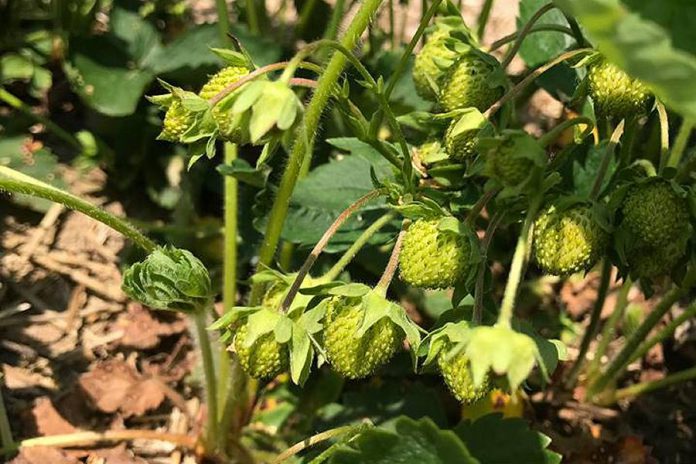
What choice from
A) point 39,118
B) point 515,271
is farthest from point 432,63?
point 39,118

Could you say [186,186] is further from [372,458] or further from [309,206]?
[372,458]

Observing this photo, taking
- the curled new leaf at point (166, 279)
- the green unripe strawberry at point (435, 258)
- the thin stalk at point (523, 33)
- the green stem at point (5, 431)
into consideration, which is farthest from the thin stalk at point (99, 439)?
the thin stalk at point (523, 33)

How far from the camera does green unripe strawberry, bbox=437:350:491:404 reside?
1336mm

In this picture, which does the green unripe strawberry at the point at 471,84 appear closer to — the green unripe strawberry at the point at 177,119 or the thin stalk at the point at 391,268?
the thin stalk at the point at 391,268

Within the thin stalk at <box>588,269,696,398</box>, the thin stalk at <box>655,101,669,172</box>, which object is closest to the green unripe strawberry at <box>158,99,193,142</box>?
the thin stalk at <box>655,101,669,172</box>

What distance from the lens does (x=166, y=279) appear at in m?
1.51

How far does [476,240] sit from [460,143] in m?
0.17

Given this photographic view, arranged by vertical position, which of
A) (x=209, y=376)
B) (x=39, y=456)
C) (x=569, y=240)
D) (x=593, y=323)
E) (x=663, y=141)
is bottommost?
(x=39, y=456)

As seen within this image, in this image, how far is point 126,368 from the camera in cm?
209

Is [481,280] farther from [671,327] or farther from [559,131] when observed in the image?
[671,327]

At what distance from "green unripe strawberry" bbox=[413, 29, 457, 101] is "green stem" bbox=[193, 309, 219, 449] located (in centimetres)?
56

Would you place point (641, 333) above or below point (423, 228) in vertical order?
below

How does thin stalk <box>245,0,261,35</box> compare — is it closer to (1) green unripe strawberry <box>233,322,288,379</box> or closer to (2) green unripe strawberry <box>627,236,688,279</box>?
(1) green unripe strawberry <box>233,322,288,379</box>

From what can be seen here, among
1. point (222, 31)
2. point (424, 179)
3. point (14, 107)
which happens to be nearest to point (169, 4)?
point (14, 107)
